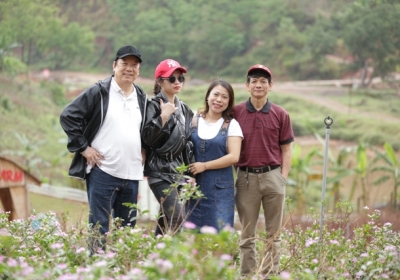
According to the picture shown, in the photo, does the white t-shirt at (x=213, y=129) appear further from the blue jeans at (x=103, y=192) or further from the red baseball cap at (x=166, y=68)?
the blue jeans at (x=103, y=192)

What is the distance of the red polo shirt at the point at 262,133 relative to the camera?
3785mm

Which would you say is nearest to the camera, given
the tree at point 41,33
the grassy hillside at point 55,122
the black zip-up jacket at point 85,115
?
the black zip-up jacket at point 85,115

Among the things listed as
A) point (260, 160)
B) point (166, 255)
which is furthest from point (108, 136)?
point (166, 255)

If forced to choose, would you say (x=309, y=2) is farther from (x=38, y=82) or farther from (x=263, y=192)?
(x=263, y=192)

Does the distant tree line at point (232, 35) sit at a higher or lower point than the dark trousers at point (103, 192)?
higher

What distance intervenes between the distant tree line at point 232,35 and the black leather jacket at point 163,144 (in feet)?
52.6

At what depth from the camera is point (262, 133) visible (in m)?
3.79

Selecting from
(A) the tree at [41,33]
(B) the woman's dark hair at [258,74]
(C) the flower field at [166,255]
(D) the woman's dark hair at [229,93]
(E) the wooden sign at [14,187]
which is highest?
(A) the tree at [41,33]

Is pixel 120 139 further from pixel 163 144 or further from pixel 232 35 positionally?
pixel 232 35

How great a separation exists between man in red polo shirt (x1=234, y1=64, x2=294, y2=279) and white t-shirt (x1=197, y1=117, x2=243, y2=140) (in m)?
0.07

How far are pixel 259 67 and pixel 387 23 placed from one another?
54.4ft

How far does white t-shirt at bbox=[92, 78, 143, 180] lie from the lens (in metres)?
Answer: 3.62

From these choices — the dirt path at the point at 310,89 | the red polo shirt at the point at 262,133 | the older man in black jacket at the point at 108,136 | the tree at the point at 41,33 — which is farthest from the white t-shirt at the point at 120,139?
the dirt path at the point at 310,89

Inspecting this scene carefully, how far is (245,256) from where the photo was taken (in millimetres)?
3797
